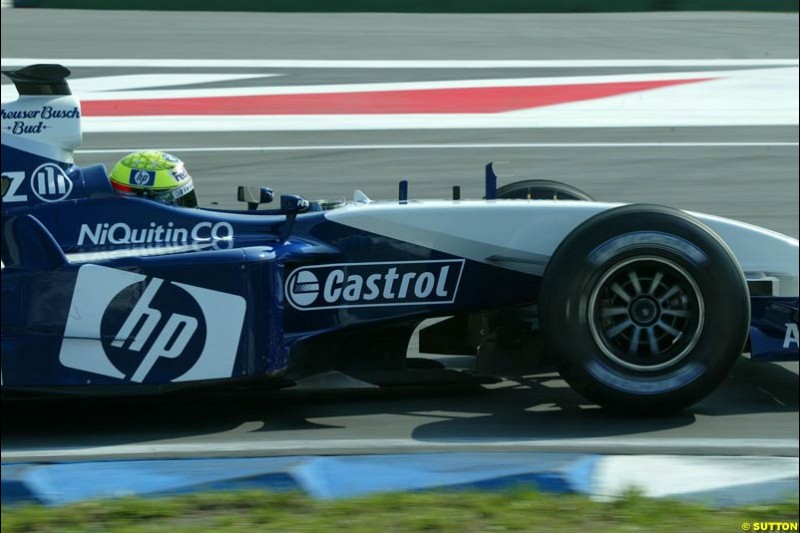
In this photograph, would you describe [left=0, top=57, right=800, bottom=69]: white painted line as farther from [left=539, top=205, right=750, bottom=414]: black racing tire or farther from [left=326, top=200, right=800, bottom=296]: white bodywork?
[left=539, top=205, right=750, bottom=414]: black racing tire

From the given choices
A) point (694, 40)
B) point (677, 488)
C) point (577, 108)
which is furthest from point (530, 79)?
point (677, 488)

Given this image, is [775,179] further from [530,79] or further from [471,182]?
[530,79]

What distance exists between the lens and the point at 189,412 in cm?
535

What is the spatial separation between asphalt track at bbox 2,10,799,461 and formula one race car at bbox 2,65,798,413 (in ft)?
A: 0.81

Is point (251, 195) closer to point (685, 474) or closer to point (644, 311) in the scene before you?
point (644, 311)

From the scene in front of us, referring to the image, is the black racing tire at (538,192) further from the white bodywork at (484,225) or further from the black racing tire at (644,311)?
the black racing tire at (644,311)

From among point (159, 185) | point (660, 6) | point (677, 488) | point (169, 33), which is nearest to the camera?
point (677, 488)

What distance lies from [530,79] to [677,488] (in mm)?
10091

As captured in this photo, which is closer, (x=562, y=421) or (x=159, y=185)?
(x=562, y=421)

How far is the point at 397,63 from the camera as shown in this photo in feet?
48.0

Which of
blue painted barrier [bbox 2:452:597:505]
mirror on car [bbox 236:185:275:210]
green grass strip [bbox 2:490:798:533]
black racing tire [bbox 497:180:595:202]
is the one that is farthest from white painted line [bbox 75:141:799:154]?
green grass strip [bbox 2:490:798:533]

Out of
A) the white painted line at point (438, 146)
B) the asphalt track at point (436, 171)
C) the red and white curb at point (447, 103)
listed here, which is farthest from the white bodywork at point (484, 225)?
the red and white curb at point (447, 103)

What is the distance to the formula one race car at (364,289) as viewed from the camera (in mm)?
4848

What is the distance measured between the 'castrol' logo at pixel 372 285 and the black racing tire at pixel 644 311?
48 centimetres
